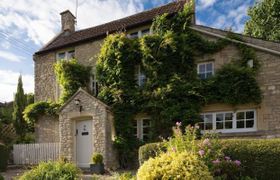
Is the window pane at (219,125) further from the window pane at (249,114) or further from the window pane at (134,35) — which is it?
the window pane at (134,35)

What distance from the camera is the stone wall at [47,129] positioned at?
624 inches

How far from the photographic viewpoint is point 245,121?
37.5 feet

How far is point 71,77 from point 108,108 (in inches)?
148

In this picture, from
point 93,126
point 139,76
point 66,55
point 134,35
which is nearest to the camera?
point 93,126

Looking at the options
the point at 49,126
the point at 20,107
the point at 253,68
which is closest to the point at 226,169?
the point at 253,68

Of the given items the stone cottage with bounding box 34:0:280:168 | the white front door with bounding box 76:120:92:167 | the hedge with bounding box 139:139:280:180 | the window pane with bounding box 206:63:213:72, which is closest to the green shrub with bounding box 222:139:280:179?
the hedge with bounding box 139:139:280:180

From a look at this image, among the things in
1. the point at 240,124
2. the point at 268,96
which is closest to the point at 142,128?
the point at 240,124

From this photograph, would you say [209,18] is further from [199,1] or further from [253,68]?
[253,68]

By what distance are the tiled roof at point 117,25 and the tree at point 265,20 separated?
1036 cm

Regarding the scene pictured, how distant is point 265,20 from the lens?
2272cm

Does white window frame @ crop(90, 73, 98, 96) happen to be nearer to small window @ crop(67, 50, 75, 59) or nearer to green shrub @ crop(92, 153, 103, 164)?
small window @ crop(67, 50, 75, 59)

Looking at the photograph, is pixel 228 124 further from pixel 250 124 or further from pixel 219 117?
pixel 250 124

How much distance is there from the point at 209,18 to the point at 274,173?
10.9 m

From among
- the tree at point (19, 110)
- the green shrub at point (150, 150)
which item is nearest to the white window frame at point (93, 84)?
the green shrub at point (150, 150)
